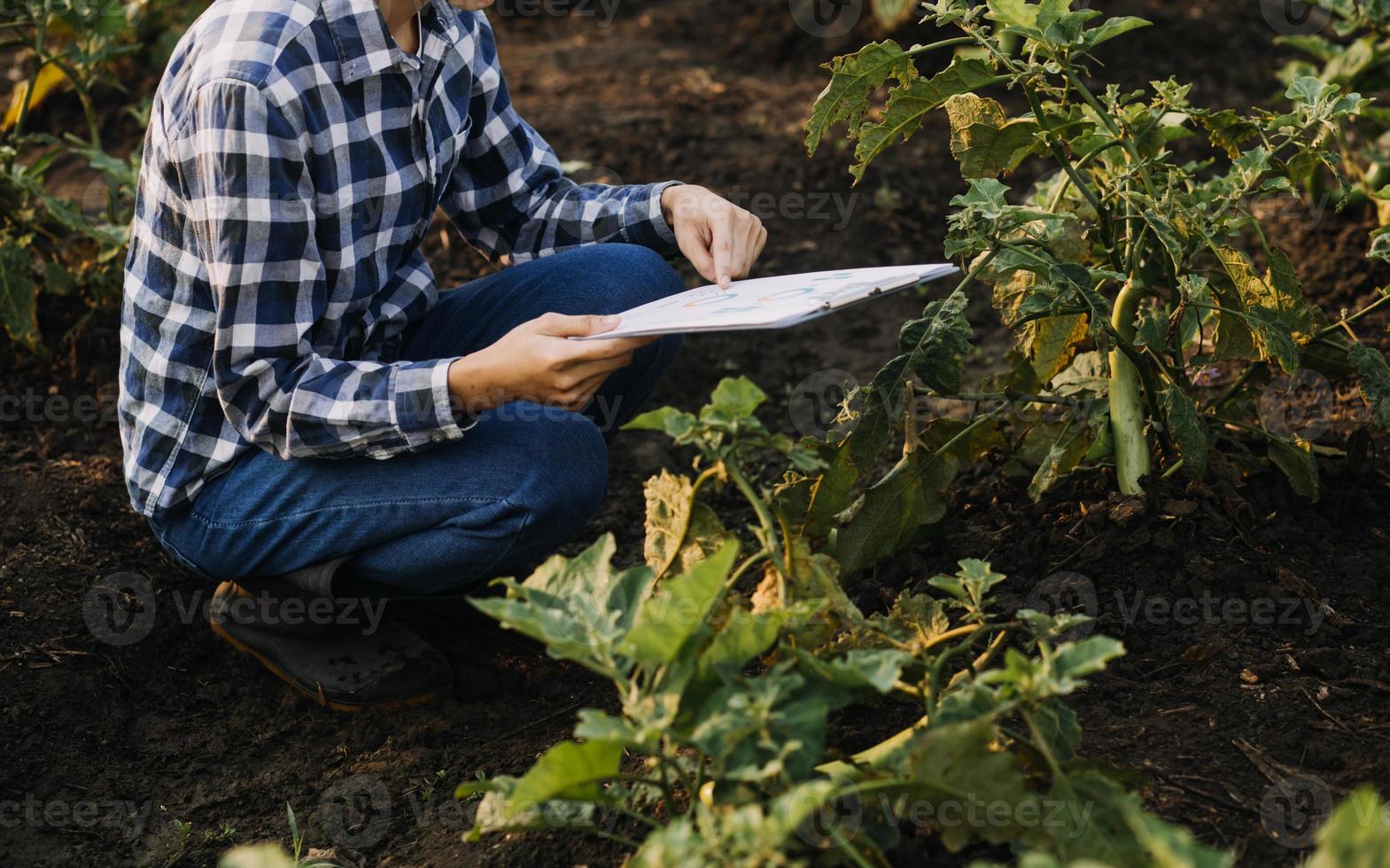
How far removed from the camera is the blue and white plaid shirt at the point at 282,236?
1.70 m

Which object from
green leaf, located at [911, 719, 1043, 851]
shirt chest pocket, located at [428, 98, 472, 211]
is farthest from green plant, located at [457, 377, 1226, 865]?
shirt chest pocket, located at [428, 98, 472, 211]

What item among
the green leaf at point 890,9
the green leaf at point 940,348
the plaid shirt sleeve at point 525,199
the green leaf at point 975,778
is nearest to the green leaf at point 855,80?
the green leaf at point 940,348

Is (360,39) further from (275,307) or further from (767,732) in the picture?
(767,732)

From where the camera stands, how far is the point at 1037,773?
1386 mm

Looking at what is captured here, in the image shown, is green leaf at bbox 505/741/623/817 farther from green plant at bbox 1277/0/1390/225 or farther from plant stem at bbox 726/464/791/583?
green plant at bbox 1277/0/1390/225

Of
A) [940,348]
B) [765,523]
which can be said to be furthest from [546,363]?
[940,348]

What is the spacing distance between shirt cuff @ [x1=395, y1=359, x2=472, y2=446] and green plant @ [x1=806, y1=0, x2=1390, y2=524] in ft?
1.72

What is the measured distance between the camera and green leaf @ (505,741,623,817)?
120cm

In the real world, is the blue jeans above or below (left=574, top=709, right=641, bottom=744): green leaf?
below

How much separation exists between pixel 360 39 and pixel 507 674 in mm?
1008

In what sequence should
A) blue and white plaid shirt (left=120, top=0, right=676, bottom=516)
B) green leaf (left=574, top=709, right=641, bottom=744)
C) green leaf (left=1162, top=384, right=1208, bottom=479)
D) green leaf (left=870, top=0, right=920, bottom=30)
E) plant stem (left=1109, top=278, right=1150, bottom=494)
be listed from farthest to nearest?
green leaf (left=870, top=0, right=920, bottom=30) < plant stem (left=1109, top=278, right=1150, bottom=494) < green leaf (left=1162, top=384, right=1208, bottom=479) < blue and white plaid shirt (left=120, top=0, right=676, bottom=516) < green leaf (left=574, top=709, right=641, bottom=744)

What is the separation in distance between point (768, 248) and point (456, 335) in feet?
4.45

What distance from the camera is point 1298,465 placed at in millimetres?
1952

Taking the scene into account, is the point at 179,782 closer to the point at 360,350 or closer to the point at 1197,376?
the point at 360,350
